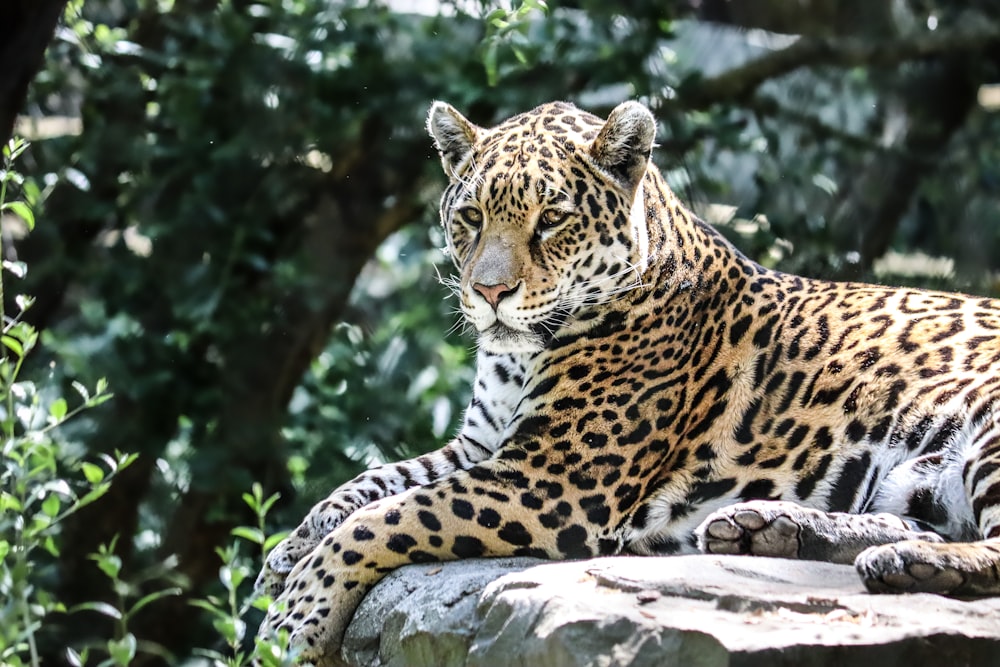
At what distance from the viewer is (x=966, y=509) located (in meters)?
5.82

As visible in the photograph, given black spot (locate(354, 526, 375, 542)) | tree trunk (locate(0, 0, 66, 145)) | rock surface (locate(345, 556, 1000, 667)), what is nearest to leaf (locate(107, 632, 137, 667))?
rock surface (locate(345, 556, 1000, 667))

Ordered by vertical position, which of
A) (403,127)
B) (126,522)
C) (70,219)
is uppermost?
(403,127)

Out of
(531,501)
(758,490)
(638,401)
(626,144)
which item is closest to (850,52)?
(626,144)

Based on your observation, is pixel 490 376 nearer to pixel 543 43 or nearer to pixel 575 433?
pixel 575 433

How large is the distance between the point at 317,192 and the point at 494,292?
23.4 ft

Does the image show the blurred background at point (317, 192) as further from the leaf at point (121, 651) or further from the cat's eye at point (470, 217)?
the leaf at point (121, 651)

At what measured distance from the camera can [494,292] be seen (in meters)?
6.51

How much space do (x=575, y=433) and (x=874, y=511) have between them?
138 centimetres

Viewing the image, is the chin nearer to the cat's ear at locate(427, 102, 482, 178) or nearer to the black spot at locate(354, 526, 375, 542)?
the cat's ear at locate(427, 102, 482, 178)

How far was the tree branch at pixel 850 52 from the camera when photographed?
1305cm

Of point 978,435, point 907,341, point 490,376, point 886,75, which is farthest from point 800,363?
point 886,75

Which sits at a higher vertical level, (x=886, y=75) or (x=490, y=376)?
(x=886, y=75)

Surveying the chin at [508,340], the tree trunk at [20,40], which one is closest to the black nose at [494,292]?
→ the chin at [508,340]

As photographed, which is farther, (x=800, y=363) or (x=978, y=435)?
(x=800, y=363)
